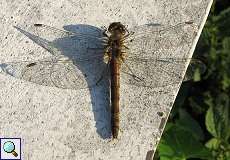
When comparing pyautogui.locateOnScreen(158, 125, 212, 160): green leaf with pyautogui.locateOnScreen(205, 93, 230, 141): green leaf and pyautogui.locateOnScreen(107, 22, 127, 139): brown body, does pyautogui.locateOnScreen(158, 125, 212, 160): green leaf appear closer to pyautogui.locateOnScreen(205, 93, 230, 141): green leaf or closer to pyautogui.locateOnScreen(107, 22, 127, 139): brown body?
pyautogui.locateOnScreen(205, 93, 230, 141): green leaf

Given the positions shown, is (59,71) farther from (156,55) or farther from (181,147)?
(181,147)

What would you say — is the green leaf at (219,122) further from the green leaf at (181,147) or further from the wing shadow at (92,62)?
the wing shadow at (92,62)

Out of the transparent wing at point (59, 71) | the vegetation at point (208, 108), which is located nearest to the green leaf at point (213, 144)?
the vegetation at point (208, 108)

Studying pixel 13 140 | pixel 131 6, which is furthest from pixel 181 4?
pixel 13 140

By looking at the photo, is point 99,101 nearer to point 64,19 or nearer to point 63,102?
point 63,102

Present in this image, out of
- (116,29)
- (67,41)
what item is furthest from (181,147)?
(67,41)

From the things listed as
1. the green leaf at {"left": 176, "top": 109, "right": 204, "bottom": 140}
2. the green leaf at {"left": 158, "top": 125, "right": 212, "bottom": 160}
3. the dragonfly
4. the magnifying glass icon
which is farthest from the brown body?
the magnifying glass icon
